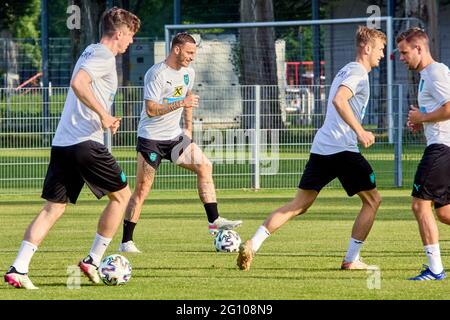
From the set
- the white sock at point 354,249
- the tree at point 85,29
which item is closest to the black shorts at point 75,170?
the white sock at point 354,249

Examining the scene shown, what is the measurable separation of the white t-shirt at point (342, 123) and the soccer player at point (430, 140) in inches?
23.0

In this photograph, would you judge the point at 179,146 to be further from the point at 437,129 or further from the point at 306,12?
the point at 306,12

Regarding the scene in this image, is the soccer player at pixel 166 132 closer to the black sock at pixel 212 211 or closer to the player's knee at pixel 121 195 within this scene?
the black sock at pixel 212 211

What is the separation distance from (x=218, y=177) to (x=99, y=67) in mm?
14039

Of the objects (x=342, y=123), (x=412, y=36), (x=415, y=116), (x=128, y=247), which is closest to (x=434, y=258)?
(x=415, y=116)

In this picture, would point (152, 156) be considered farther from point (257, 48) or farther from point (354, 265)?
point (257, 48)

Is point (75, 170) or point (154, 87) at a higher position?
point (154, 87)

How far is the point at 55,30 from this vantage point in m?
81.6

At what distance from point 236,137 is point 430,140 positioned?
12.7m

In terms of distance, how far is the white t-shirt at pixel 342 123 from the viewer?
1153 centimetres

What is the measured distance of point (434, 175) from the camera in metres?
10.9

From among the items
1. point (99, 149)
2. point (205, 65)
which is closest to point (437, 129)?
point (99, 149)

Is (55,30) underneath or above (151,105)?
above

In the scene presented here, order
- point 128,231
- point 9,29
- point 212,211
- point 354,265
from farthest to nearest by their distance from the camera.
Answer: point 9,29 → point 212,211 → point 128,231 → point 354,265
